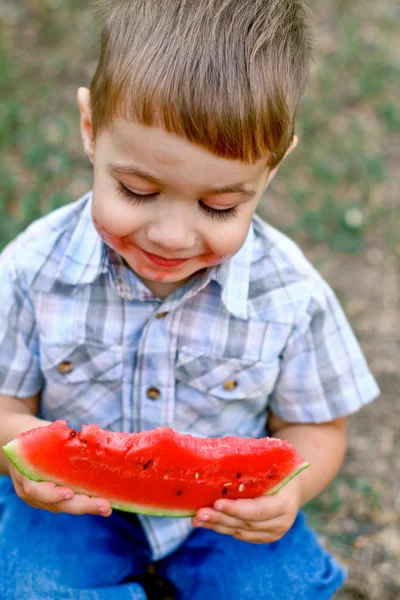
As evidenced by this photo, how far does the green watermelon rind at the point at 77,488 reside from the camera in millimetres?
1750

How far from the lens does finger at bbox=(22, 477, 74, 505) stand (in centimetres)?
182

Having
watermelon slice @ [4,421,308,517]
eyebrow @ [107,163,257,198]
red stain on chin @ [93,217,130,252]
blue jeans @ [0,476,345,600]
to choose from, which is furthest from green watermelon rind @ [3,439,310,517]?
eyebrow @ [107,163,257,198]

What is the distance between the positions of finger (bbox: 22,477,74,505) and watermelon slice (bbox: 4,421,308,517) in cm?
2

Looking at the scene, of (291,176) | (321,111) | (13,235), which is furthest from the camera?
(321,111)

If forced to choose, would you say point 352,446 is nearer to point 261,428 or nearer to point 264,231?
point 261,428

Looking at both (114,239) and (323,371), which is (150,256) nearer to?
(114,239)

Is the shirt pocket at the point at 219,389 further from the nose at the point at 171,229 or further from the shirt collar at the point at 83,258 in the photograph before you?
the nose at the point at 171,229

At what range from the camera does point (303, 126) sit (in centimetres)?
412

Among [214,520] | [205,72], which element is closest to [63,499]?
[214,520]

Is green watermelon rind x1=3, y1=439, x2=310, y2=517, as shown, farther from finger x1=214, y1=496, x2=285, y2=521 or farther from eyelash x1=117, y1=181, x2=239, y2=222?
eyelash x1=117, y1=181, x2=239, y2=222

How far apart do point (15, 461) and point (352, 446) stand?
5.46 ft

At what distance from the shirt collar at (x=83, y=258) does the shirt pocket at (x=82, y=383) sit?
198 mm

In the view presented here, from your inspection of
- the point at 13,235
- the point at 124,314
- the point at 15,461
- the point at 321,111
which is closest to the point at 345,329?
the point at 124,314

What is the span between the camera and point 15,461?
5.75ft
